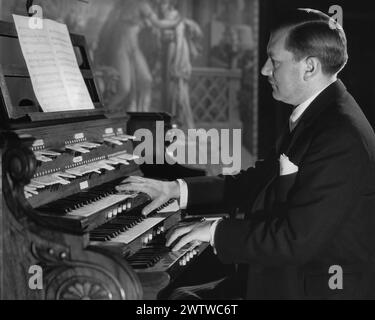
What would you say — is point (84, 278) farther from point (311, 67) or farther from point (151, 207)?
point (311, 67)

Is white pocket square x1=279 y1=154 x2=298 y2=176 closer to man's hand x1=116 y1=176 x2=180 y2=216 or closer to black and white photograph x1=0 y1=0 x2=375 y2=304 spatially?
black and white photograph x1=0 y1=0 x2=375 y2=304

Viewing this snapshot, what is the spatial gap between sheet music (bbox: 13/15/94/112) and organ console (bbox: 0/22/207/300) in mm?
69

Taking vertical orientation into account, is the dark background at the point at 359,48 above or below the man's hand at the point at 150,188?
above

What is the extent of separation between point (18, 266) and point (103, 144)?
110cm

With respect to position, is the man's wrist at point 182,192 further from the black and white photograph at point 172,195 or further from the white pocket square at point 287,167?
the white pocket square at point 287,167

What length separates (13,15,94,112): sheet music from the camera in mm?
2920

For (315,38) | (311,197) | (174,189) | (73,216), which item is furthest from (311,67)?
(73,216)

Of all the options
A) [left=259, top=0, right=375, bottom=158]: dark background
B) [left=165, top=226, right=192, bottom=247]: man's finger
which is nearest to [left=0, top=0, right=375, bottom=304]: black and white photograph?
[left=165, top=226, right=192, bottom=247]: man's finger

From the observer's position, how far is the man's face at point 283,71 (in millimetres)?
2322

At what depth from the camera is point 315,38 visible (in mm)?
2246

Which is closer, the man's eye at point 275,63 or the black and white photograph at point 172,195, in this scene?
the black and white photograph at point 172,195

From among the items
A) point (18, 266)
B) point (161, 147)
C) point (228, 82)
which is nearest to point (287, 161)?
point (18, 266)

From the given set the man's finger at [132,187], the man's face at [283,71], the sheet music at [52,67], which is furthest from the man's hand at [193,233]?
the sheet music at [52,67]
